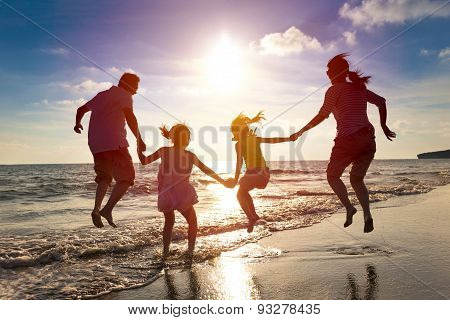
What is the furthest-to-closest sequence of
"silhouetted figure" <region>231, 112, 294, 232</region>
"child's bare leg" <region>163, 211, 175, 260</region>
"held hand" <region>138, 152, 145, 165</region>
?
"silhouetted figure" <region>231, 112, 294, 232</region>, "child's bare leg" <region>163, 211, 175, 260</region>, "held hand" <region>138, 152, 145, 165</region>

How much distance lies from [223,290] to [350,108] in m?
3.36

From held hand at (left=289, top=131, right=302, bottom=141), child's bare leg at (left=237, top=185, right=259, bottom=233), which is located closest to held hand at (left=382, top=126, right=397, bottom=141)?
held hand at (left=289, top=131, right=302, bottom=141)

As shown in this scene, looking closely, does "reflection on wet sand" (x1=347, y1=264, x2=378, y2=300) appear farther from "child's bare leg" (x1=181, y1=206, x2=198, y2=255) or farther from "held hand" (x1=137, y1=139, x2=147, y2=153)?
"held hand" (x1=137, y1=139, x2=147, y2=153)

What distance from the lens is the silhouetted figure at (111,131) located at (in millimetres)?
6027

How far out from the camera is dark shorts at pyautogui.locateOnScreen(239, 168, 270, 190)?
702cm

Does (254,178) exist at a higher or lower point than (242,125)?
lower

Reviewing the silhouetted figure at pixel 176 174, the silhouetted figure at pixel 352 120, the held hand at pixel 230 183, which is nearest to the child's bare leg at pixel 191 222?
the silhouetted figure at pixel 176 174

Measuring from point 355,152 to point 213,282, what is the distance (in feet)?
9.76

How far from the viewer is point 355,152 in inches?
238

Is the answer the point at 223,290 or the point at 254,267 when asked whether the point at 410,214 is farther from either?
the point at 223,290

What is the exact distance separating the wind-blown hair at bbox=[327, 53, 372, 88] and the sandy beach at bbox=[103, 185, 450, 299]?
2831 mm

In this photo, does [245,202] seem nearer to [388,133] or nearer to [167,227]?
[167,227]

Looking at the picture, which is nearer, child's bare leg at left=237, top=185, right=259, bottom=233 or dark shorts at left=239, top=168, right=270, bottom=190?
dark shorts at left=239, top=168, right=270, bottom=190

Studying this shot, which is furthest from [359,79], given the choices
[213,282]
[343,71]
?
[213,282]
